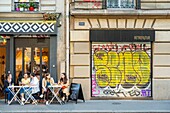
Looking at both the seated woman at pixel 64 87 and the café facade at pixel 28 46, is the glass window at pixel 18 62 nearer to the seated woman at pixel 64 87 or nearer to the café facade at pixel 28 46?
the café facade at pixel 28 46

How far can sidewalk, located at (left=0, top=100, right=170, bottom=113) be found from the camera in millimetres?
12012

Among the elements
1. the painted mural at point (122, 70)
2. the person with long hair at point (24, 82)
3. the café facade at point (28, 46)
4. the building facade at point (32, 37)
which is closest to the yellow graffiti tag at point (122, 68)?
the painted mural at point (122, 70)

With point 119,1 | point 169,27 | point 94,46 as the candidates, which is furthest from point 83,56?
point 169,27

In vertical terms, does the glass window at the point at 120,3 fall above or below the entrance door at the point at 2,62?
above

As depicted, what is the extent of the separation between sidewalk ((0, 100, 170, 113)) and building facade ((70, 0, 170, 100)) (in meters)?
1.06

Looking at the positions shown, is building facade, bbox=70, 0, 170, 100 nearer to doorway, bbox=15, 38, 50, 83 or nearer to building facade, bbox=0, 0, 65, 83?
building facade, bbox=0, 0, 65, 83

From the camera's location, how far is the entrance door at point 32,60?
15375 millimetres

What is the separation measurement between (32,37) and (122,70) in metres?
4.40

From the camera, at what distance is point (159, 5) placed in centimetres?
1486

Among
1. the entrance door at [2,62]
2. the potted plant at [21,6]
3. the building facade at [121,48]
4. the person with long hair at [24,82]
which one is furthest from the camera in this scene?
the entrance door at [2,62]

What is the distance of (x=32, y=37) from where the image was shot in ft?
50.0

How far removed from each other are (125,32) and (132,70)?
181 cm

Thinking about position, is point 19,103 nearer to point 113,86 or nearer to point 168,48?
point 113,86

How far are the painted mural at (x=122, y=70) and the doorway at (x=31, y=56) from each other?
2276mm
